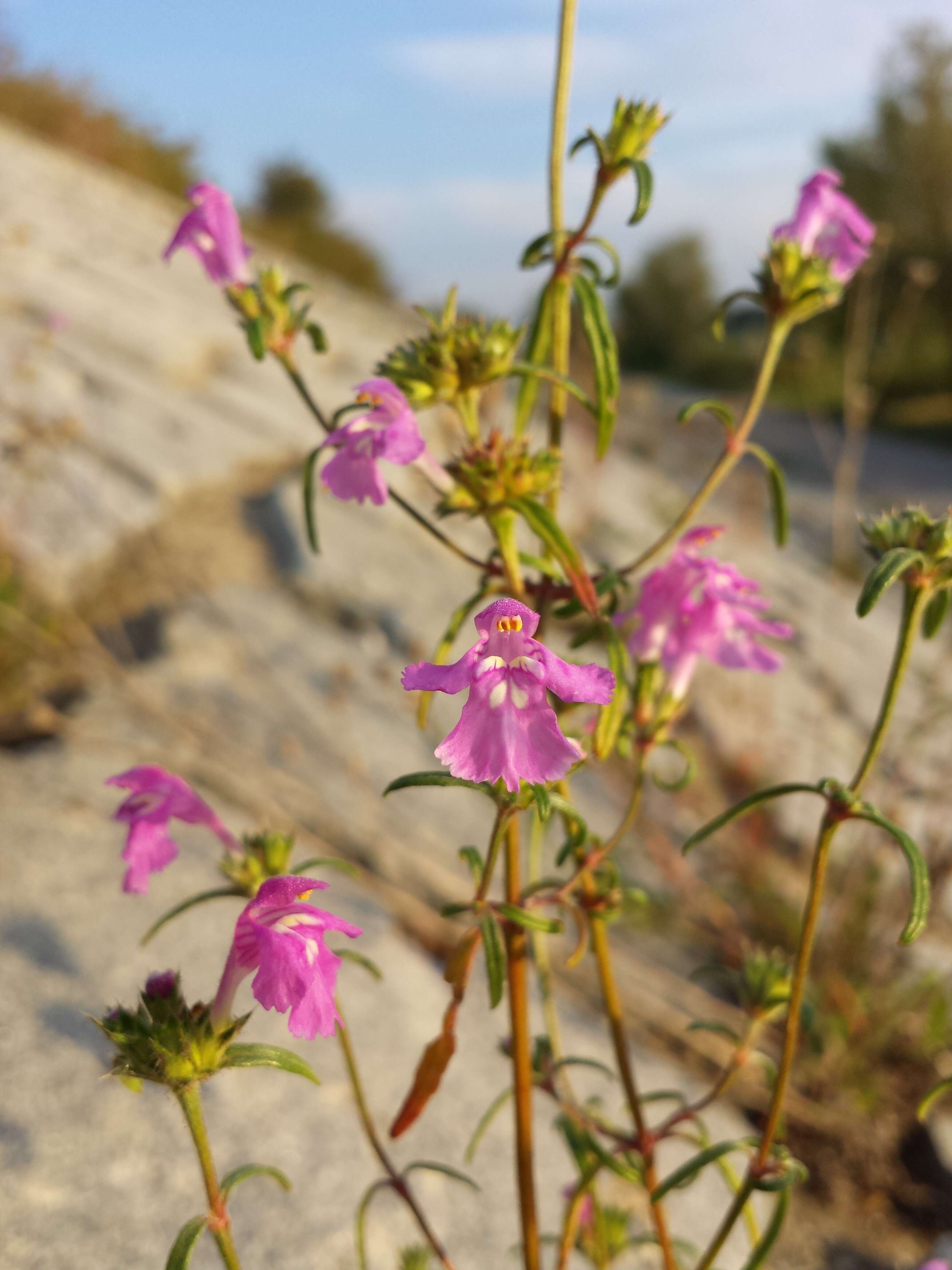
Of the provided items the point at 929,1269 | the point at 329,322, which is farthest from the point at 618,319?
the point at 929,1269

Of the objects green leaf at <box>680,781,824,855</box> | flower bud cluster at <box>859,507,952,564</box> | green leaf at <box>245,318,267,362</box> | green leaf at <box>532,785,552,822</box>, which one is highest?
flower bud cluster at <box>859,507,952,564</box>

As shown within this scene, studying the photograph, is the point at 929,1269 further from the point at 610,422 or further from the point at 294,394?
the point at 294,394

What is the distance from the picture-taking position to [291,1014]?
2.47 feet

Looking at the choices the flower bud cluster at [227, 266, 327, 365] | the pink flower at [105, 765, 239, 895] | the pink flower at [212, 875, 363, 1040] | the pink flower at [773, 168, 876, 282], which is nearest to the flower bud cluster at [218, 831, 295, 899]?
the pink flower at [105, 765, 239, 895]

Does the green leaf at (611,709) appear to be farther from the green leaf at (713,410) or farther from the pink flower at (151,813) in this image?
the pink flower at (151,813)

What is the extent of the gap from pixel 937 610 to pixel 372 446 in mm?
556

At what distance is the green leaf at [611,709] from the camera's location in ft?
3.01

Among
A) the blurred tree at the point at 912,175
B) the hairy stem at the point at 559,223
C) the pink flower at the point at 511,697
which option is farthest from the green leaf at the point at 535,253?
the blurred tree at the point at 912,175

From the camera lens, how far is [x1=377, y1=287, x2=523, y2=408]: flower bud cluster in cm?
97

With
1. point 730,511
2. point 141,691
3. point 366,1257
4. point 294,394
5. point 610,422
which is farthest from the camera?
point 730,511

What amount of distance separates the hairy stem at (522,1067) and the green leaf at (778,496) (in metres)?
0.48

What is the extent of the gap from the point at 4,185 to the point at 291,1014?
5718mm

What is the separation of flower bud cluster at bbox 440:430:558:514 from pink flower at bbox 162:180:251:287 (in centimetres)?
46

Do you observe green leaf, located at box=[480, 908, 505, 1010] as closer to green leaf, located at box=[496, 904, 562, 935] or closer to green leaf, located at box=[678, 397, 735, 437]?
green leaf, located at box=[496, 904, 562, 935]
